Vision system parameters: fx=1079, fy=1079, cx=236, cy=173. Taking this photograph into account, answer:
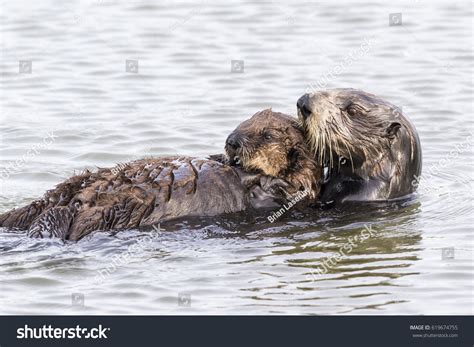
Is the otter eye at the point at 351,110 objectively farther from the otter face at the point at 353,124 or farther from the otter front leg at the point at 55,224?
the otter front leg at the point at 55,224

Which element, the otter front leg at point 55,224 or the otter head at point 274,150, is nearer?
the otter front leg at point 55,224

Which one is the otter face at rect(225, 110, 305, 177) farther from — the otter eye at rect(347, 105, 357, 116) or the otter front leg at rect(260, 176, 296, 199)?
the otter eye at rect(347, 105, 357, 116)

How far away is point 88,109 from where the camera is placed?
12625 millimetres

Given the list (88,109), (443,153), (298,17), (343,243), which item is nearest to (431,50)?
(298,17)

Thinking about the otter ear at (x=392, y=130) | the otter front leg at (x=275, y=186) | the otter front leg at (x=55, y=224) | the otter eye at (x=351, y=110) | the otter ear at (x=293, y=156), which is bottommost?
the otter front leg at (x=55, y=224)

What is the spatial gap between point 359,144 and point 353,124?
7.0 inches

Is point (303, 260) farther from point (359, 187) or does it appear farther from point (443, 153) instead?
point (443, 153)

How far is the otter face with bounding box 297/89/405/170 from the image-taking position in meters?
8.90

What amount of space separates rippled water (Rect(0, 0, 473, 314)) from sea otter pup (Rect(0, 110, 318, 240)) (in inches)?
6.0

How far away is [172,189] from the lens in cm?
834

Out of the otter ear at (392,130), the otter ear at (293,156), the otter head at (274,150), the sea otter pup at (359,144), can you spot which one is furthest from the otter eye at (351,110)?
the otter ear at (293,156)

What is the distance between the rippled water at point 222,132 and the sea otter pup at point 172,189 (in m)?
0.15

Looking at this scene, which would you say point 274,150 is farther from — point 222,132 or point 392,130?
point 222,132

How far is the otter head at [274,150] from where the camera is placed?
8.60 meters
